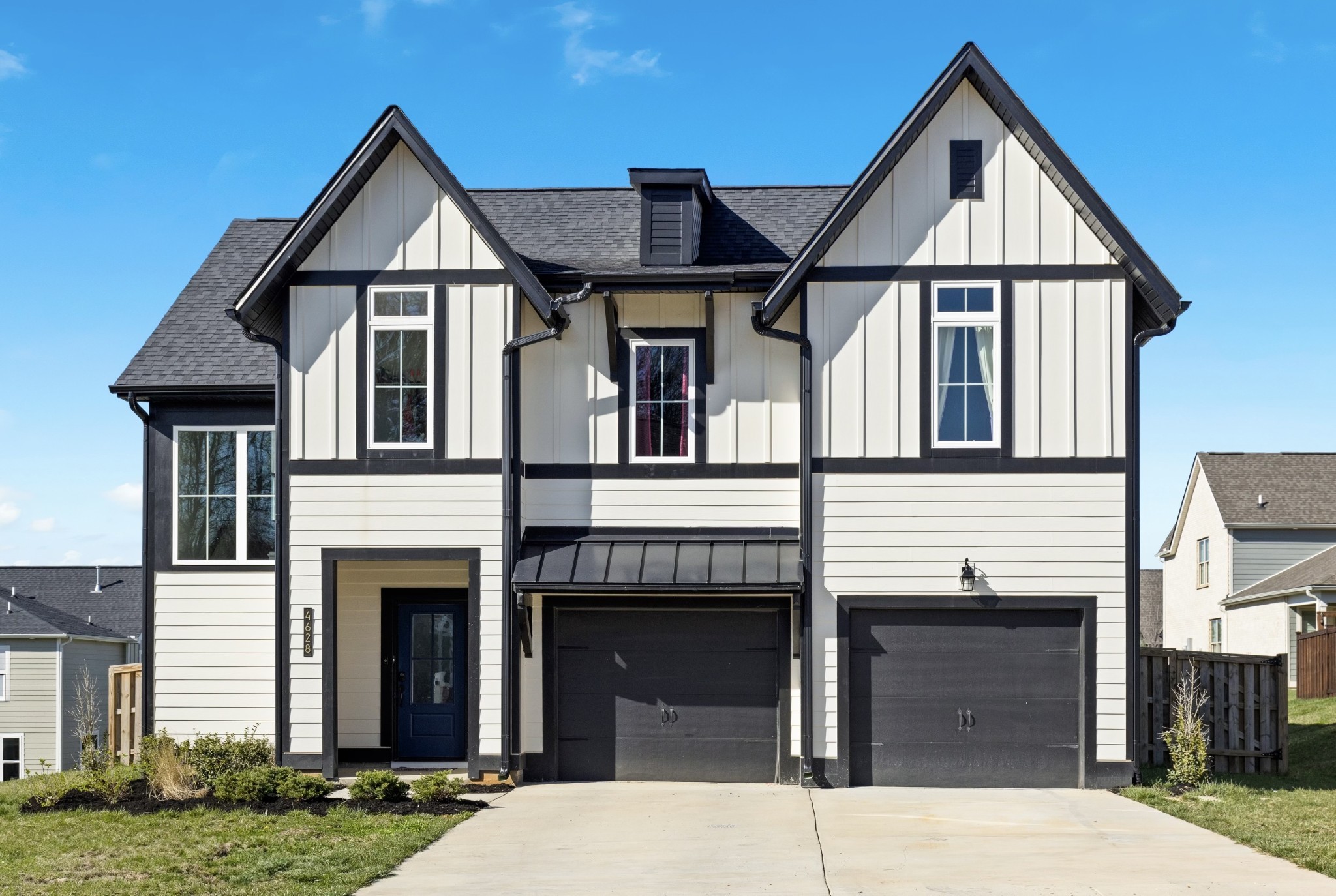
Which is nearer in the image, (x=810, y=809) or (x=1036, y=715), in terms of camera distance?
(x=810, y=809)

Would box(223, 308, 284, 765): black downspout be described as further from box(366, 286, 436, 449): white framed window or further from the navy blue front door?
the navy blue front door

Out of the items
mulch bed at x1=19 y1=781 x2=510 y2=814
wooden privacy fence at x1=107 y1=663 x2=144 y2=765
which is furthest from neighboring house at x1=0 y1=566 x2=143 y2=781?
mulch bed at x1=19 y1=781 x2=510 y2=814

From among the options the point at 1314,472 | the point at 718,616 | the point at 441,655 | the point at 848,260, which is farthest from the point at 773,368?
the point at 1314,472

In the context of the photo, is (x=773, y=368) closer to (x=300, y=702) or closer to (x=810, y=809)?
(x=810, y=809)

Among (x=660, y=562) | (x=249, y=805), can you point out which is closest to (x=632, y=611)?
(x=660, y=562)

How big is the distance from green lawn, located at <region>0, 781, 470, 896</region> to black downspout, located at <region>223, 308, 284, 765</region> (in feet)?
8.11

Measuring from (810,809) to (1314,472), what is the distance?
3280 centimetres

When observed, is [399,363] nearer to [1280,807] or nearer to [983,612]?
[983,612]

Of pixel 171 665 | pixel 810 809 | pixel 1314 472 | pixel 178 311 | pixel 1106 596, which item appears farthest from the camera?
pixel 1314 472

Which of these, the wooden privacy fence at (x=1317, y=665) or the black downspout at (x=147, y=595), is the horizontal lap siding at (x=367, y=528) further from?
the wooden privacy fence at (x=1317, y=665)

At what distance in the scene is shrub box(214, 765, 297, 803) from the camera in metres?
13.7

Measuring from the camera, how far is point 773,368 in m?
16.2

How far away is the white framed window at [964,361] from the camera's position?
1555 cm

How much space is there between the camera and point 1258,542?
40312mm
